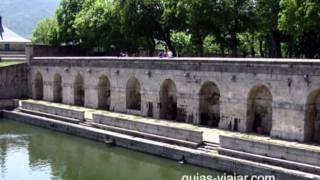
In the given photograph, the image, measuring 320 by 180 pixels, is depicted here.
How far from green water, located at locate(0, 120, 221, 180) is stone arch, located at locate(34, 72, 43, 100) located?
14.0m

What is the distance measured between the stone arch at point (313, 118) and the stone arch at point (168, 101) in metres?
10.6

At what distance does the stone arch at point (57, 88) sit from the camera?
154 ft

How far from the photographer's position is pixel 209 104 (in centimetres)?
3297

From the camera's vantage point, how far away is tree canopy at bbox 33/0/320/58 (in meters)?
36.2

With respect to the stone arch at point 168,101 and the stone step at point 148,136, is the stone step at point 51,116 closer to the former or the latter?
the stone step at point 148,136

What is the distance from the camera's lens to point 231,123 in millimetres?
30453

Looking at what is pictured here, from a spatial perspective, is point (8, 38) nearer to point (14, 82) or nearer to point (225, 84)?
point (14, 82)

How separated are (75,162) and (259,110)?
10.6 m

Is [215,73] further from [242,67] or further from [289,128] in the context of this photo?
[289,128]

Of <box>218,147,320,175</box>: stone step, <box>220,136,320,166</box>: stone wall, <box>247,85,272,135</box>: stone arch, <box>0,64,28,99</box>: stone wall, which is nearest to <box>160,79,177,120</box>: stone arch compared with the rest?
<box>247,85,272,135</box>: stone arch

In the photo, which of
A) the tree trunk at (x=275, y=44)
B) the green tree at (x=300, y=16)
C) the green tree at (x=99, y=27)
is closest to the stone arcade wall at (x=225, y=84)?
the green tree at (x=300, y=16)

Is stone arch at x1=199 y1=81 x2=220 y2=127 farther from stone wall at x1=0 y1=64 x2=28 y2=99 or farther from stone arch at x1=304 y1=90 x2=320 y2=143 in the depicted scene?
stone wall at x1=0 y1=64 x2=28 y2=99

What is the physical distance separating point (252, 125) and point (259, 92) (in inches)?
75.5

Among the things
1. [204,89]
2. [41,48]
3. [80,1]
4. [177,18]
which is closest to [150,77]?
[204,89]
